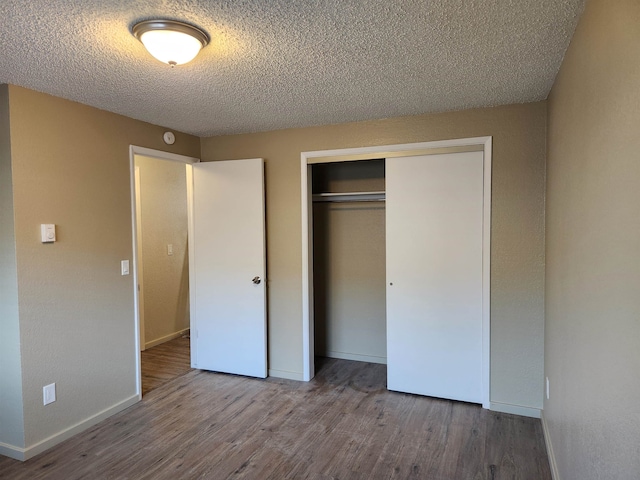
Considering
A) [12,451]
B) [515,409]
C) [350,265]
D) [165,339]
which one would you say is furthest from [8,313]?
[515,409]

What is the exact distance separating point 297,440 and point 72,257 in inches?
77.7

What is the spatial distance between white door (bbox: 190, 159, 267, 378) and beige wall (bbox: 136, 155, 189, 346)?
1.13 meters

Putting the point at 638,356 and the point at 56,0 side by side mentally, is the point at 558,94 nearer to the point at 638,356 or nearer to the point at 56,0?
the point at 638,356

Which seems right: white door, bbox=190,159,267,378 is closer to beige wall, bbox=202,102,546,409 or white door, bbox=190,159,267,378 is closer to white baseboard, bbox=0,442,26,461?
beige wall, bbox=202,102,546,409

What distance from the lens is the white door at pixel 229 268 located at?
146 inches

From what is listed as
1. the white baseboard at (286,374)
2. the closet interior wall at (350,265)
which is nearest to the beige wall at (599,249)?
the closet interior wall at (350,265)

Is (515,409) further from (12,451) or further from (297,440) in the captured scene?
(12,451)

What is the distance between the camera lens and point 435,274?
3.22 m

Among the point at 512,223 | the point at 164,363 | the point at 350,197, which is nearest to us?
the point at 512,223

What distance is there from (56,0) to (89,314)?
2.10 metres

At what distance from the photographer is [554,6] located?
63.3 inches

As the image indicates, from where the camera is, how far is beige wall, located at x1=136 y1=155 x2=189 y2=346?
15.7 ft

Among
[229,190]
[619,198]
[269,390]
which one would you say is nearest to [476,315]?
[269,390]

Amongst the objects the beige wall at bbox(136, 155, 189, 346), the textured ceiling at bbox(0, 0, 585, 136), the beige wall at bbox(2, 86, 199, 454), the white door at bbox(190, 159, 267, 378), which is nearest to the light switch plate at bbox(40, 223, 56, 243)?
the beige wall at bbox(2, 86, 199, 454)
